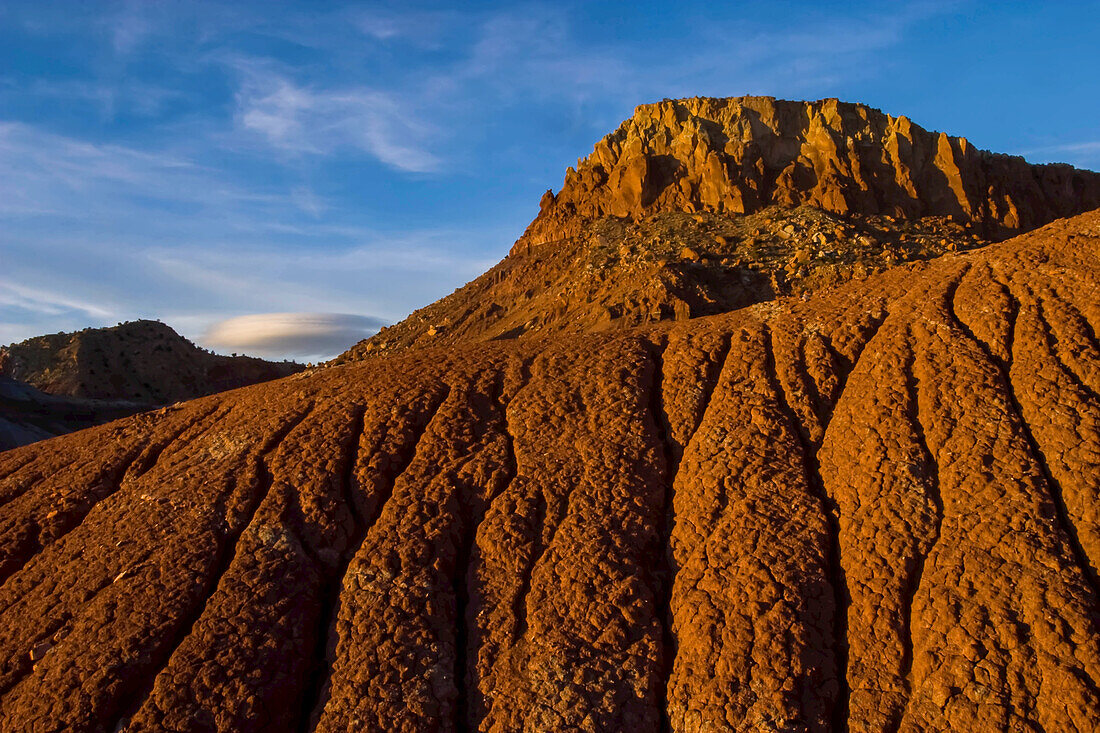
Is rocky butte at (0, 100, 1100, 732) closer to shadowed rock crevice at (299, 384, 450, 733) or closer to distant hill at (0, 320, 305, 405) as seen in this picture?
shadowed rock crevice at (299, 384, 450, 733)

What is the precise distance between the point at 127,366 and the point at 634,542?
48.1 meters

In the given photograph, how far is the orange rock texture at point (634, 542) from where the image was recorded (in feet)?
18.3

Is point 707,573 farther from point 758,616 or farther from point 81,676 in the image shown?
point 81,676

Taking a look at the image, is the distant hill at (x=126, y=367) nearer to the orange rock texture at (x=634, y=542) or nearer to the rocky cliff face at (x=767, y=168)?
the rocky cliff face at (x=767, y=168)

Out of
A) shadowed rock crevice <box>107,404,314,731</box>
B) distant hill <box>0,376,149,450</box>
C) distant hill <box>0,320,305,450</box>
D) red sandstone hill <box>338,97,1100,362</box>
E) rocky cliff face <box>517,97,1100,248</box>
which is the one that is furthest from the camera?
distant hill <box>0,320,305,450</box>

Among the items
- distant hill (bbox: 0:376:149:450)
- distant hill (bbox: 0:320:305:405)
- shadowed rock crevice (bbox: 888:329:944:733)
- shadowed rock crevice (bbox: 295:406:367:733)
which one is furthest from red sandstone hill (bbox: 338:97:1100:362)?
distant hill (bbox: 0:320:305:405)

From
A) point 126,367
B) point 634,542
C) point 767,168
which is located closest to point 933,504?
point 634,542

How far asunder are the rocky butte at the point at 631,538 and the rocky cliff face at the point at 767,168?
26.3 meters

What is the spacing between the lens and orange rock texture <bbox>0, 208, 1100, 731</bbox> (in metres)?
5.59

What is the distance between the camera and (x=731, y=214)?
3325 cm

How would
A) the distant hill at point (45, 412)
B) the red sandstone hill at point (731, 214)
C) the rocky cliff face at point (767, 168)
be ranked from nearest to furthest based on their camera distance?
the red sandstone hill at point (731, 214), the distant hill at point (45, 412), the rocky cliff face at point (767, 168)

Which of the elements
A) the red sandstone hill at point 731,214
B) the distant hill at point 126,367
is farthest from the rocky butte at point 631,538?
the distant hill at point 126,367

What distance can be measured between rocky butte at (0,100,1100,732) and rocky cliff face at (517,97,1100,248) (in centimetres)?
2628

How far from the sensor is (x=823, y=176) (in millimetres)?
34625
